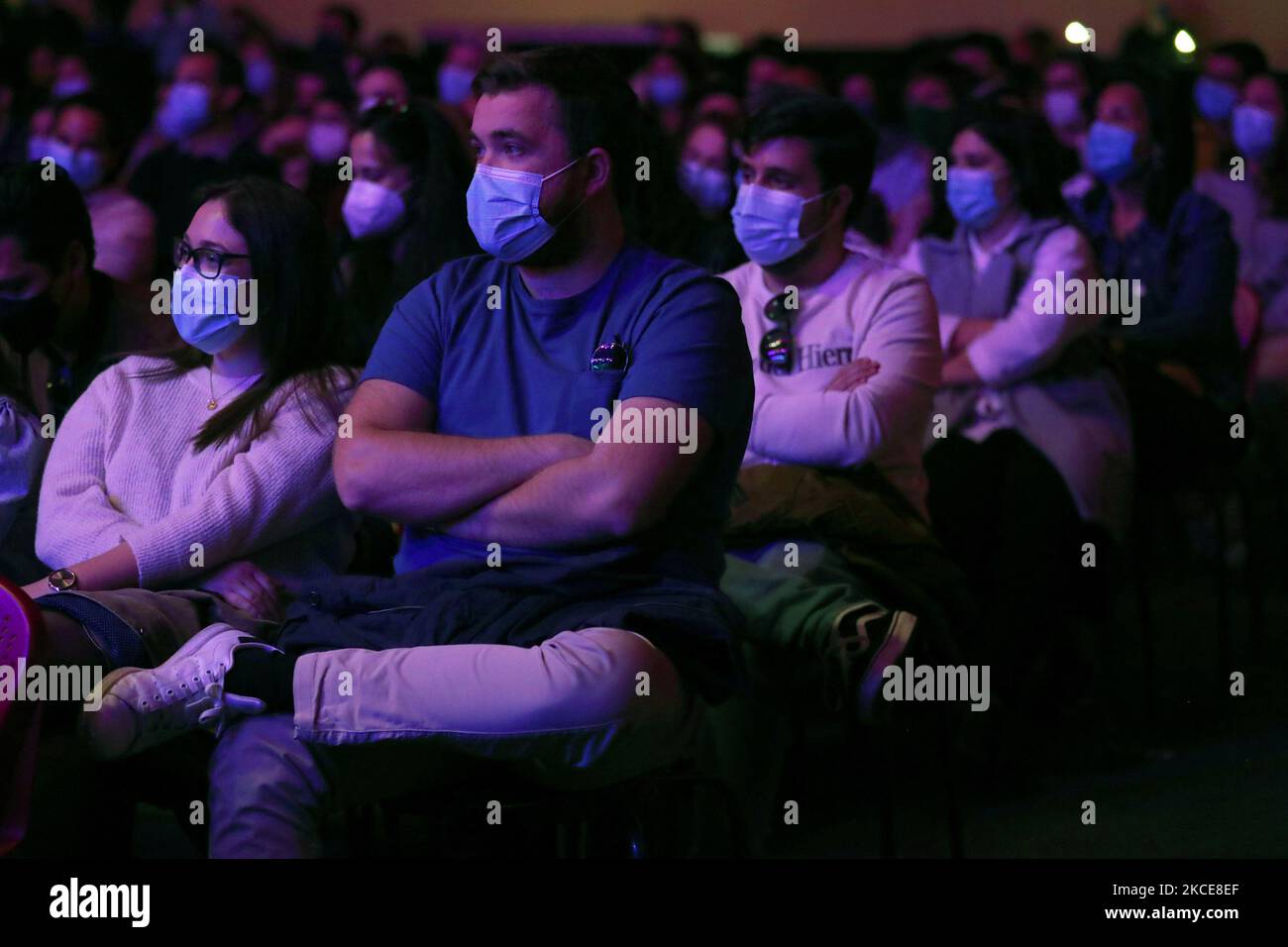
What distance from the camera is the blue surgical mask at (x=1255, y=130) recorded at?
5.25 metres

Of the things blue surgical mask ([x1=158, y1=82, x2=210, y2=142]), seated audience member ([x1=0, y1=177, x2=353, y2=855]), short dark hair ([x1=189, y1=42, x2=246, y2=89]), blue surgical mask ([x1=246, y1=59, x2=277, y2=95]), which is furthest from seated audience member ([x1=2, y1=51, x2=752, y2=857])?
blue surgical mask ([x1=246, y1=59, x2=277, y2=95])

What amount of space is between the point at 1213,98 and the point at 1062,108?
574 mm

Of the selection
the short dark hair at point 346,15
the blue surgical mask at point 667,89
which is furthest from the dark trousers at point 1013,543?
the short dark hair at point 346,15

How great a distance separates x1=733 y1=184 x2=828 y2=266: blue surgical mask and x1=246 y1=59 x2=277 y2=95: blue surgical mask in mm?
4900

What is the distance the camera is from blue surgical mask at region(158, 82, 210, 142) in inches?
225

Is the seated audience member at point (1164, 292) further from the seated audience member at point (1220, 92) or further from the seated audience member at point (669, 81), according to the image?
the seated audience member at point (669, 81)

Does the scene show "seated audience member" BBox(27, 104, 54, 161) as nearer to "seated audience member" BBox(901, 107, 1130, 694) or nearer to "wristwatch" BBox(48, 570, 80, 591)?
"wristwatch" BBox(48, 570, 80, 591)

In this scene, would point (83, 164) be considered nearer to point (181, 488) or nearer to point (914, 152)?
point (181, 488)

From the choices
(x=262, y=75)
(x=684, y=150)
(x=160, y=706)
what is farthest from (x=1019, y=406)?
(x=262, y=75)
